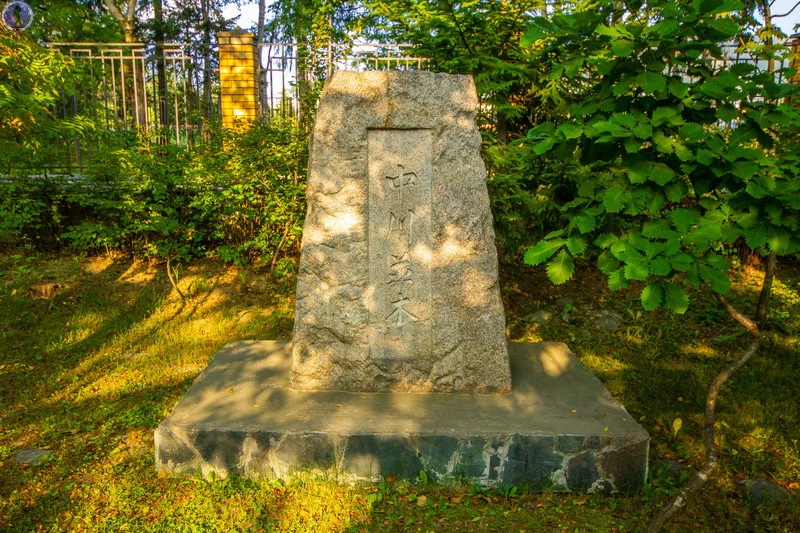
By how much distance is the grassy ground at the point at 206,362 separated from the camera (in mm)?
3102

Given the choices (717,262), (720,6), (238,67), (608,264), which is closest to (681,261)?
(717,262)

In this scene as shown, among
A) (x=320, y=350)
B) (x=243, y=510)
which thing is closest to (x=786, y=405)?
(x=320, y=350)

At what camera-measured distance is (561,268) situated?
9.91 feet

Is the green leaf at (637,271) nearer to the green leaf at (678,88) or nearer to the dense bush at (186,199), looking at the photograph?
the green leaf at (678,88)

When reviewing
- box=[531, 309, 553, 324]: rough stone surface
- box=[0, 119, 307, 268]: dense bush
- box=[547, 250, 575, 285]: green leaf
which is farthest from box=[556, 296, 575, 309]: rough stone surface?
box=[547, 250, 575, 285]: green leaf

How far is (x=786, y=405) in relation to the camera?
4355 mm

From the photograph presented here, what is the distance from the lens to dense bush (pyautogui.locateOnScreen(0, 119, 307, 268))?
6.80 meters

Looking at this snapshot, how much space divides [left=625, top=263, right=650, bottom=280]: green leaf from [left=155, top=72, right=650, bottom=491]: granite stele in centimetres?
96

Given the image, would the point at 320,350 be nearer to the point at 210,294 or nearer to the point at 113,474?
the point at 113,474

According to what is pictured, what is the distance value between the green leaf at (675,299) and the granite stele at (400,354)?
85cm

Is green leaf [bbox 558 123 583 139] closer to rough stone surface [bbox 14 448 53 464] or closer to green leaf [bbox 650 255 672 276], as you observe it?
green leaf [bbox 650 255 672 276]

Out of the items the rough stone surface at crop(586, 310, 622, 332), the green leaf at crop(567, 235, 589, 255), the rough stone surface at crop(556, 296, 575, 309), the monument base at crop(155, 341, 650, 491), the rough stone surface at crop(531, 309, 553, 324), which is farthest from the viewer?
the rough stone surface at crop(556, 296, 575, 309)

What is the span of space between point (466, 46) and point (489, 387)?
3.20 metres

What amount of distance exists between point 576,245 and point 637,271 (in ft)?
1.14
